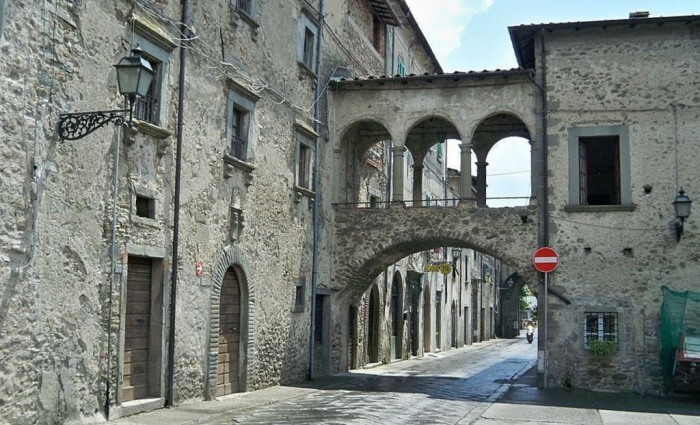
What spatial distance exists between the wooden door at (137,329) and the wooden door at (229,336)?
2.35m

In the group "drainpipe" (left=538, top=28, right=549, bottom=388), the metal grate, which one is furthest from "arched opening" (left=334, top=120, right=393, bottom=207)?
the metal grate

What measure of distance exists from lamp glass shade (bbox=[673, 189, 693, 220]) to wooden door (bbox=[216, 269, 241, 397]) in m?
8.93

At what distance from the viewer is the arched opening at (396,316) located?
84.2ft

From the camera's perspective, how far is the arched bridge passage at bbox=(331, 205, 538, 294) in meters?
17.6

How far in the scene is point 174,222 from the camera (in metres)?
12.4

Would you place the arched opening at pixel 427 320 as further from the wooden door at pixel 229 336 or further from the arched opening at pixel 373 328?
the wooden door at pixel 229 336

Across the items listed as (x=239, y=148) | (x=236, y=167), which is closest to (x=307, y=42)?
(x=239, y=148)

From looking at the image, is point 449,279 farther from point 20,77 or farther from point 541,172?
point 20,77

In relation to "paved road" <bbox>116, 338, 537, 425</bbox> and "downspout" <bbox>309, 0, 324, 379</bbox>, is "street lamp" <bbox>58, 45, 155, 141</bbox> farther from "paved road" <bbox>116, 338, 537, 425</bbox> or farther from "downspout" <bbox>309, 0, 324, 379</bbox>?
"downspout" <bbox>309, 0, 324, 379</bbox>

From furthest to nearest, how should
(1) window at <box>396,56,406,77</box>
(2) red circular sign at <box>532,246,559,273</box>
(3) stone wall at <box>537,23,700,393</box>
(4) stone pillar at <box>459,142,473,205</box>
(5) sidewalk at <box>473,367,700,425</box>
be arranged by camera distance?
(1) window at <box>396,56,406,77</box> < (4) stone pillar at <box>459,142,473,205</box> < (2) red circular sign at <box>532,246,559,273</box> < (3) stone wall at <box>537,23,700,393</box> < (5) sidewalk at <box>473,367,700,425</box>

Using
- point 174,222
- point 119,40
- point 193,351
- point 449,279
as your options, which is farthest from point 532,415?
point 449,279

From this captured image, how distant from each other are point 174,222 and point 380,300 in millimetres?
12163


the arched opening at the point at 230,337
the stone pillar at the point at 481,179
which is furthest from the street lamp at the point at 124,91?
the stone pillar at the point at 481,179

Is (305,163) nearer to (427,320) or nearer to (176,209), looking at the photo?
(176,209)
